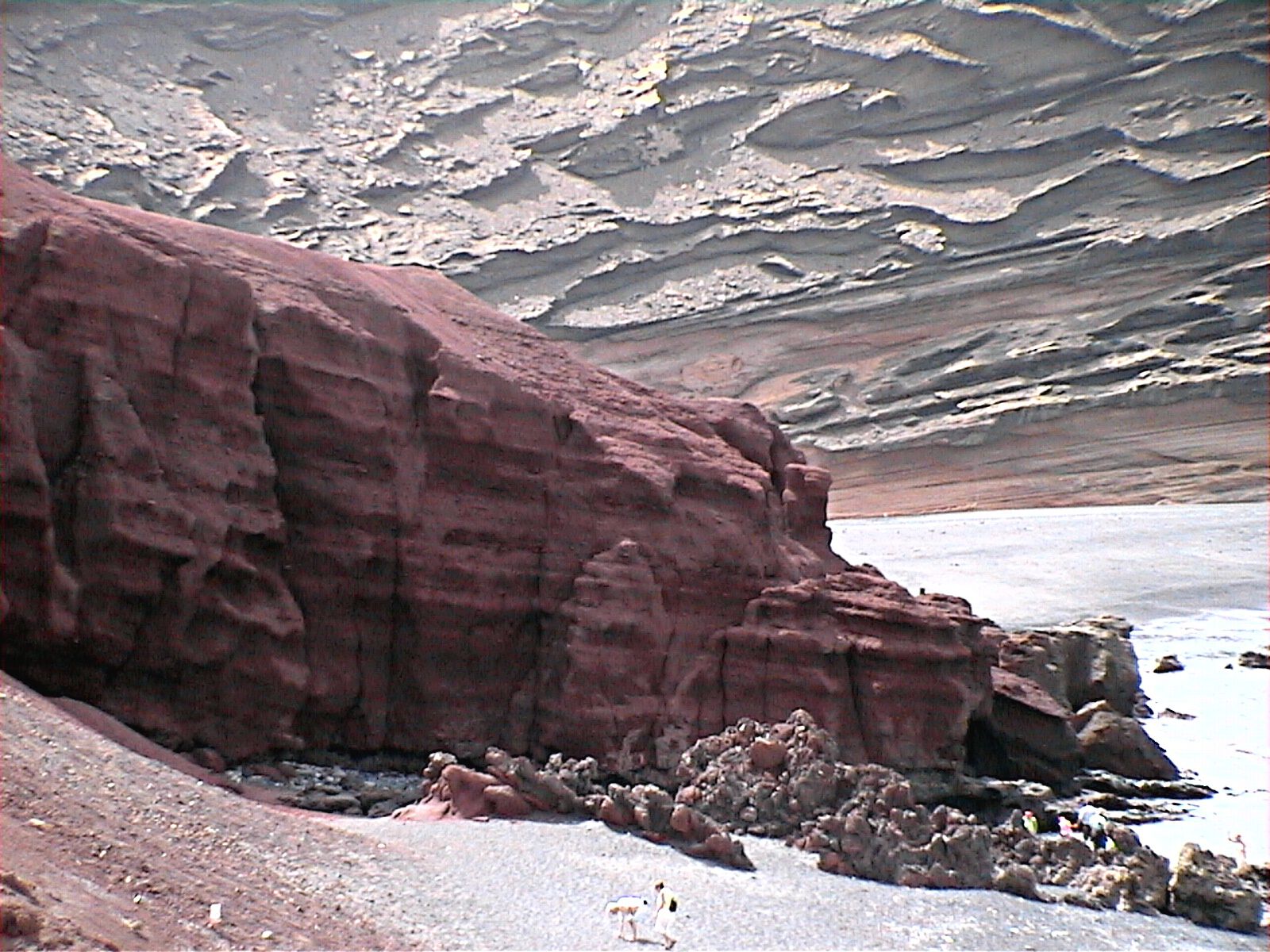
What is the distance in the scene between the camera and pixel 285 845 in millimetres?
8180

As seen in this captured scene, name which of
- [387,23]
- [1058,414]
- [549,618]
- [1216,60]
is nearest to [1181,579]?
[1058,414]

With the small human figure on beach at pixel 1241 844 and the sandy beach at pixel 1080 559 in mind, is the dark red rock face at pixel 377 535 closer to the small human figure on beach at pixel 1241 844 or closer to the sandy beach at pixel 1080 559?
the small human figure on beach at pixel 1241 844

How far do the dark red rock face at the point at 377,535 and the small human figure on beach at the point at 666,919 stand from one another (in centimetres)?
405

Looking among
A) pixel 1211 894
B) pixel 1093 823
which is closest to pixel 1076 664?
pixel 1093 823

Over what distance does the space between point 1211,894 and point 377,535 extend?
7297mm

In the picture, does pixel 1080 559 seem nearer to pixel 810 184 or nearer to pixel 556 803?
pixel 556 803

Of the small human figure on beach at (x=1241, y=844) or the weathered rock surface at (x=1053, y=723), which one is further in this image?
the weathered rock surface at (x=1053, y=723)

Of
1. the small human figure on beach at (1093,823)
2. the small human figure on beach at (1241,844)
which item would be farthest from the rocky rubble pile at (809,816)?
the small human figure on beach at (1241,844)

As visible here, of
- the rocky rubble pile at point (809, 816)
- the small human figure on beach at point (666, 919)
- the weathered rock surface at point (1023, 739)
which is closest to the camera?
the small human figure on beach at point (666, 919)

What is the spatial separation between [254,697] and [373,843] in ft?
9.74

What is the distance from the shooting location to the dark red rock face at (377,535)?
10.8 m

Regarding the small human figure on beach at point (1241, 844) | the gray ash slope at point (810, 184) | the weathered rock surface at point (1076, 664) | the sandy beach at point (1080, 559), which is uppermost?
the gray ash slope at point (810, 184)

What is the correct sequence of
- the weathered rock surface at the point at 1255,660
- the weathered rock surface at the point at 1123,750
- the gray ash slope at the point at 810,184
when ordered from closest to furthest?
the weathered rock surface at the point at 1123,750
the weathered rock surface at the point at 1255,660
the gray ash slope at the point at 810,184

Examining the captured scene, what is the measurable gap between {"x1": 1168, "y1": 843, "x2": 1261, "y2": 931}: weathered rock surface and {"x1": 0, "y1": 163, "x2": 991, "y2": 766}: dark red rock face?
288 cm
